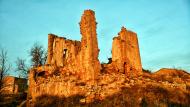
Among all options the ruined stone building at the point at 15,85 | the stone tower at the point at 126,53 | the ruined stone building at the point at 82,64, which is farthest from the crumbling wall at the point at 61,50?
the ruined stone building at the point at 15,85

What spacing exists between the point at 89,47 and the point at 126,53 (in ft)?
14.4

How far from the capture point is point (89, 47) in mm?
27281

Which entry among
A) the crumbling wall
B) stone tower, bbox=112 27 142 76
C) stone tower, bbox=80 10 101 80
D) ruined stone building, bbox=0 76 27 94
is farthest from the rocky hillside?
ruined stone building, bbox=0 76 27 94

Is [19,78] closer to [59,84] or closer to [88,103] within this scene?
[59,84]

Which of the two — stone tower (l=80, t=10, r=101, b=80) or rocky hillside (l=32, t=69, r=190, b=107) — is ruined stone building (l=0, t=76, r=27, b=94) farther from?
stone tower (l=80, t=10, r=101, b=80)

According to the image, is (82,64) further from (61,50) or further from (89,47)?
(61,50)

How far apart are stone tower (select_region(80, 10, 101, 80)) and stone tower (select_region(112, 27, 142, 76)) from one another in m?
2.39

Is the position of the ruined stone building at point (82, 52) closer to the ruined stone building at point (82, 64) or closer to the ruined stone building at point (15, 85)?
the ruined stone building at point (82, 64)

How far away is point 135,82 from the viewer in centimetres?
2531

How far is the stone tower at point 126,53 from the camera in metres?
28.8

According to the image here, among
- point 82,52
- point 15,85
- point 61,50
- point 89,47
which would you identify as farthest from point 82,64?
point 15,85

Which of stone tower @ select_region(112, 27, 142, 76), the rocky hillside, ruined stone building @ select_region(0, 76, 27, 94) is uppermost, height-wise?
stone tower @ select_region(112, 27, 142, 76)

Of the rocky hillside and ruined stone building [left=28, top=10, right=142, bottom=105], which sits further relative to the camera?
ruined stone building [left=28, top=10, right=142, bottom=105]

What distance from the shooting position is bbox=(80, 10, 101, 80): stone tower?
26497 mm
